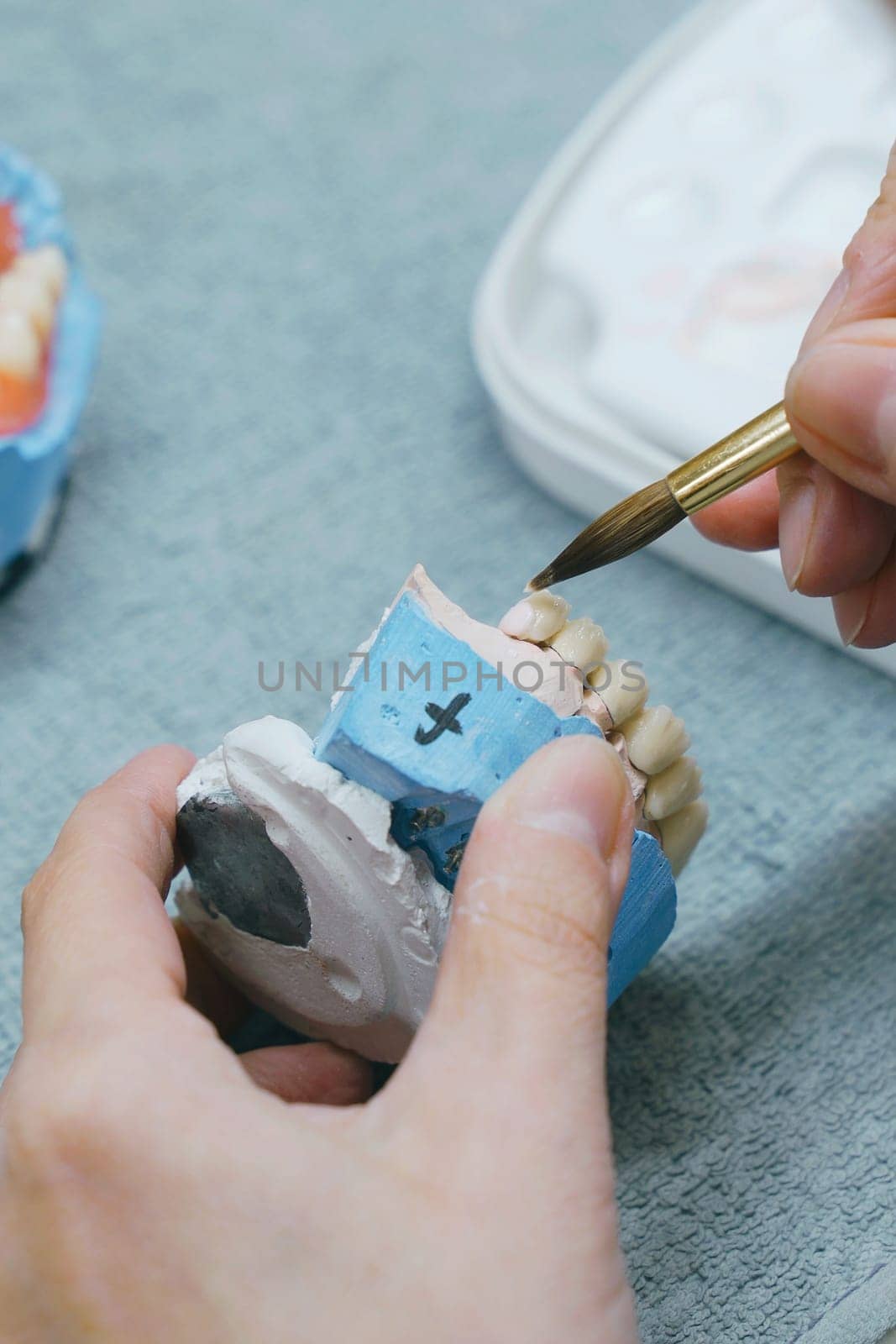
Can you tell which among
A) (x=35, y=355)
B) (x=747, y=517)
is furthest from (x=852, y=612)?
(x=35, y=355)

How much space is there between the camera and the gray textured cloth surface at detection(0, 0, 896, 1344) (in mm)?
836

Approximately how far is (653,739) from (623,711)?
0.08ft

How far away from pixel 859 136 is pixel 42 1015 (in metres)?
Result: 1.14

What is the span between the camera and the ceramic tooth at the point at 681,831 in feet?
2.61

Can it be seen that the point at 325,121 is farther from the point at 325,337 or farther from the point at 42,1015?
the point at 42,1015

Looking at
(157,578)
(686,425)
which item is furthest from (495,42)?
(157,578)

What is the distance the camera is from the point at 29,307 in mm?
1085

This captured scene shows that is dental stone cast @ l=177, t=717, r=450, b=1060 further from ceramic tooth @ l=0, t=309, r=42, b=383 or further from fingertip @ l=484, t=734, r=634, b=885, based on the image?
ceramic tooth @ l=0, t=309, r=42, b=383

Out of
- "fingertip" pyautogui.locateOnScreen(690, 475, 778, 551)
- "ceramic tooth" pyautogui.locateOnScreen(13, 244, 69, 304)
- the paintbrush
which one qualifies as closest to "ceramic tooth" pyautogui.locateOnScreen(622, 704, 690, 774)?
the paintbrush

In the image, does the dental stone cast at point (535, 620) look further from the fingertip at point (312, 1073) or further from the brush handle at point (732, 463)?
the fingertip at point (312, 1073)

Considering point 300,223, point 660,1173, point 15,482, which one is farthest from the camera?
point 300,223

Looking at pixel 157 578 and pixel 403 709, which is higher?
pixel 403 709

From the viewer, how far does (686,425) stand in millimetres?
1085

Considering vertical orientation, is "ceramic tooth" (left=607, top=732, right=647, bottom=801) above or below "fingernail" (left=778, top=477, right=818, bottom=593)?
below
